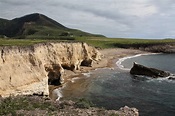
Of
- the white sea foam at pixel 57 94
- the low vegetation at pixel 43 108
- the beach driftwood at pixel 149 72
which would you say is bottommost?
the white sea foam at pixel 57 94

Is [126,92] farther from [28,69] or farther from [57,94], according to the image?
[28,69]

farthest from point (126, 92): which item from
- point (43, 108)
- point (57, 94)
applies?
point (43, 108)

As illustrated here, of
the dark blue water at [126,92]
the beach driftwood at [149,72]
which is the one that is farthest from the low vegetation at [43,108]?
the beach driftwood at [149,72]

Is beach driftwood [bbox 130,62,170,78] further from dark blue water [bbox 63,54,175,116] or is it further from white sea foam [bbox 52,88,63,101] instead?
white sea foam [bbox 52,88,63,101]

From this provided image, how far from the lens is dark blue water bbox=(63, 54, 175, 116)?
3747cm

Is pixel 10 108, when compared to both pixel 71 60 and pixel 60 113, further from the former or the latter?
pixel 71 60

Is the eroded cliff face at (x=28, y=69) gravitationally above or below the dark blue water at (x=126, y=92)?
above

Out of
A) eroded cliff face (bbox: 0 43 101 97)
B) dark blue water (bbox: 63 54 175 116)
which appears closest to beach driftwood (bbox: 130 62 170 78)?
dark blue water (bbox: 63 54 175 116)

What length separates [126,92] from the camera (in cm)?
4594

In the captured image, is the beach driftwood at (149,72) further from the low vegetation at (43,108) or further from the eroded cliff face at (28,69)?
the low vegetation at (43,108)

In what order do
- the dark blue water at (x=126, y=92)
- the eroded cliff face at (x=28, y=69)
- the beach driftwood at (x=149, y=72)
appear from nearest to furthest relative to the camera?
the eroded cliff face at (x=28, y=69)
the dark blue water at (x=126, y=92)
the beach driftwood at (x=149, y=72)

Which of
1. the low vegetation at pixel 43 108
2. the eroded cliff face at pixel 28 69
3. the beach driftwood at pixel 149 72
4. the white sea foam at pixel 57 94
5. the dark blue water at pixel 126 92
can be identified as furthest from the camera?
the beach driftwood at pixel 149 72

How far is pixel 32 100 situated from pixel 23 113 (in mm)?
4040

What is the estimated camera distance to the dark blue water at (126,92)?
37.5 metres
